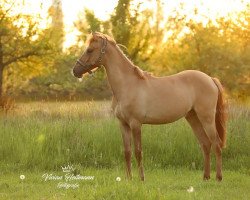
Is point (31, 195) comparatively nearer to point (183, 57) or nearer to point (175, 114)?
point (175, 114)

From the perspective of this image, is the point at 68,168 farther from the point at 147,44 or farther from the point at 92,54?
the point at 147,44

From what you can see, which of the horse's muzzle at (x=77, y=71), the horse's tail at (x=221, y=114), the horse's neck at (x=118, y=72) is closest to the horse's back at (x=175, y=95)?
the horse's tail at (x=221, y=114)

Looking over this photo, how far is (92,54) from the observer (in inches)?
A: 269

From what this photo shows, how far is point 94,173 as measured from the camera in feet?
24.8

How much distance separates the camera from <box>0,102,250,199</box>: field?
671cm

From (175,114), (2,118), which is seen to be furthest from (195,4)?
(175,114)

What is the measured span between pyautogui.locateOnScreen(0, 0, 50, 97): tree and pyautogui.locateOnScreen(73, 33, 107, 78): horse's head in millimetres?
12678

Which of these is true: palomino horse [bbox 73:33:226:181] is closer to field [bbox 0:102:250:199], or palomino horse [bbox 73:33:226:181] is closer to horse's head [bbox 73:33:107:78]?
horse's head [bbox 73:33:107:78]

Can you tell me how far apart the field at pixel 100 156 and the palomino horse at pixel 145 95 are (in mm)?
580

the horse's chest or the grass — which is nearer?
the grass

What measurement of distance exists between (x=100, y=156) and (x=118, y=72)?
213 centimetres

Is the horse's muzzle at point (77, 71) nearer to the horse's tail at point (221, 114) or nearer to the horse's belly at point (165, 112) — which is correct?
the horse's belly at point (165, 112)

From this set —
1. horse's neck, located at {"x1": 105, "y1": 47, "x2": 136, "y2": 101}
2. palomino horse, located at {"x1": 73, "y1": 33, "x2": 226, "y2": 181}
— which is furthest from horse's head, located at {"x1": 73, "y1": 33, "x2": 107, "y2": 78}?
horse's neck, located at {"x1": 105, "y1": 47, "x2": 136, "y2": 101}

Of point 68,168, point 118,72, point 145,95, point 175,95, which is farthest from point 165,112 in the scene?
point 68,168
